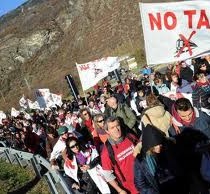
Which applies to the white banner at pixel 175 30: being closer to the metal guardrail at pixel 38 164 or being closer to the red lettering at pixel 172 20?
the red lettering at pixel 172 20

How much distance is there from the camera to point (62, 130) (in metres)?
10.8

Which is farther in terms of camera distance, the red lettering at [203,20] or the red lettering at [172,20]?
the red lettering at [172,20]

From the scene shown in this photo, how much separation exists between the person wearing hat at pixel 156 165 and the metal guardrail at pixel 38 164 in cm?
242

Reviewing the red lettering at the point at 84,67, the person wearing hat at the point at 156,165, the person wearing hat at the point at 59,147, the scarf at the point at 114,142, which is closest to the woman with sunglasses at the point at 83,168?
the scarf at the point at 114,142

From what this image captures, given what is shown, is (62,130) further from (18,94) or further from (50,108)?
(18,94)

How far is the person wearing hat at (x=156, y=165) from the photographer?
21.8 feet

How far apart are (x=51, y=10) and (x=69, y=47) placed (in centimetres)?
2512

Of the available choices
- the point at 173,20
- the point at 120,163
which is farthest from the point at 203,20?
the point at 120,163

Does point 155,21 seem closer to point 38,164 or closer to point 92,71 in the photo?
point 38,164

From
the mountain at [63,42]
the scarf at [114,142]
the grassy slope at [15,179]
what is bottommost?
the mountain at [63,42]

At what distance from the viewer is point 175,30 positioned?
344 inches

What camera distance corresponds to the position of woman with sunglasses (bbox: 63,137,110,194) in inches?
341

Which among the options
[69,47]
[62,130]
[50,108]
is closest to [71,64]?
[69,47]

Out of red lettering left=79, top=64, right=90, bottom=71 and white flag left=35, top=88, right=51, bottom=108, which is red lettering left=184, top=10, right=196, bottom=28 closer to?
red lettering left=79, top=64, right=90, bottom=71
